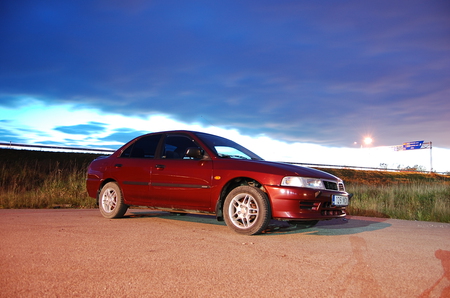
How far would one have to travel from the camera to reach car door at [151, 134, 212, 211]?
618 centimetres

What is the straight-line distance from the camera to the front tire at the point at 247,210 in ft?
18.2

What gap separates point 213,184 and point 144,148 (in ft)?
6.38

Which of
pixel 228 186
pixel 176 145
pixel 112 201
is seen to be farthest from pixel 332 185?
pixel 112 201

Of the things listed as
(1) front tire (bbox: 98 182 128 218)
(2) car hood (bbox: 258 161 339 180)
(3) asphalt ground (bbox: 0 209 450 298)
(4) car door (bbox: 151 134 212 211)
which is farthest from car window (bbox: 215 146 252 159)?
(1) front tire (bbox: 98 182 128 218)

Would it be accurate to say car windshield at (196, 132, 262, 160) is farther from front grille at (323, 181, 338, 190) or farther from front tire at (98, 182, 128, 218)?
front tire at (98, 182, 128, 218)

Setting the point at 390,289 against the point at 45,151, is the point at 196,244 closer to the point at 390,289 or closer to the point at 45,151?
the point at 390,289

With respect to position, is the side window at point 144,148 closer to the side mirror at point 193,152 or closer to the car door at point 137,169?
the car door at point 137,169

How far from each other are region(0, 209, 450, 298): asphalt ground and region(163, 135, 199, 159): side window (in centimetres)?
123

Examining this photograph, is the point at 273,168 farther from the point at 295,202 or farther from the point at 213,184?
the point at 213,184

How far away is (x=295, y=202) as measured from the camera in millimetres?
5523

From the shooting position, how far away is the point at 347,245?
5.06 meters

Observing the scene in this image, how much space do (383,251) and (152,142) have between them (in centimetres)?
437

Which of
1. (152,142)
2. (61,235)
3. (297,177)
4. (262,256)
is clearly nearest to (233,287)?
(262,256)

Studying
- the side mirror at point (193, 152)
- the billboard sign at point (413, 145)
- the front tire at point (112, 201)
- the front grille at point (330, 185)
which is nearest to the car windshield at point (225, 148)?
the side mirror at point (193, 152)
